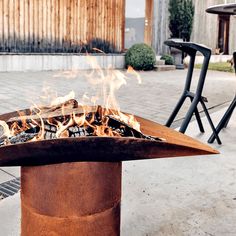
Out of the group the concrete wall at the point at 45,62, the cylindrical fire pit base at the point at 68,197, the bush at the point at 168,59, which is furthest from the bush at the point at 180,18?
the cylindrical fire pit base at the point at 68,197

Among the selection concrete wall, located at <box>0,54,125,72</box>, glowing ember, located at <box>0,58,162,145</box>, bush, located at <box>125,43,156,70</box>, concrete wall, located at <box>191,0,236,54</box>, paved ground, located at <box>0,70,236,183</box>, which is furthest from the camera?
concrete wall, located at <box>191,0,236,54</box>

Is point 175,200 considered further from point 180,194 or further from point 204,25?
point 204,25

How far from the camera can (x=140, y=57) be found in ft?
40.0

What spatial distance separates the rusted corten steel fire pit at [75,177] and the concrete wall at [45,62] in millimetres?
8714

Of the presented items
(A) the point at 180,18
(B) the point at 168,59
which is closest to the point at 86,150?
(B) the point at 168,59

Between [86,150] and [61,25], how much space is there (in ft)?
32.9

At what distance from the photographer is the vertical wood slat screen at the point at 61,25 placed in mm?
9711

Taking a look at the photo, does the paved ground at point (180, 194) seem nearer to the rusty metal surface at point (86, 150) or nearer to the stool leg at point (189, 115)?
the stool leg at point (189, 115)

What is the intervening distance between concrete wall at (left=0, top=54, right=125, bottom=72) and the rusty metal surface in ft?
28.8

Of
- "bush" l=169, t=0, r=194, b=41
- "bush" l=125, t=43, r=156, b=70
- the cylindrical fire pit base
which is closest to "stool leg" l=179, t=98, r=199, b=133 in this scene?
the cylindrical fire pit base

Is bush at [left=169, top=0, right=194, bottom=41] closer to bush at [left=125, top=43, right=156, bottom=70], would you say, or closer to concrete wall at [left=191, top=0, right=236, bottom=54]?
concrete wall at [left=191, top=0, right=236, bottom=54]

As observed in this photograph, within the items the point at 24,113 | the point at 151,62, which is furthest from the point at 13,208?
the point at 151,62

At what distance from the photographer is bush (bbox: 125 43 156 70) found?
12.2 m

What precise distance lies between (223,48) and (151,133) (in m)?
20.9
